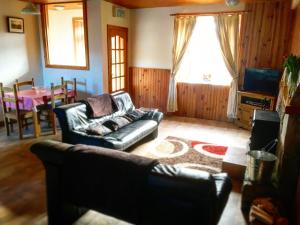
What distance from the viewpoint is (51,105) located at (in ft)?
14.1

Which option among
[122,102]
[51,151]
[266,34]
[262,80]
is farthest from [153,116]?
[266,34]

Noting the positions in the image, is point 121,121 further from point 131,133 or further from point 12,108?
point 12,108

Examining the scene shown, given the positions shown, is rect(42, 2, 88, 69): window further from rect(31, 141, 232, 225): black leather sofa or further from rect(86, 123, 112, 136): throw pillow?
rect(31, 141, 232, 225): black leather sofa

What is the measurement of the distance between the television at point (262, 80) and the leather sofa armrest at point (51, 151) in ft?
12.8

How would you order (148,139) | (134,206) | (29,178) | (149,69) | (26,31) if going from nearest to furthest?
(134,206) → (29,178) → (148,139) → (26,31) → (149,69)

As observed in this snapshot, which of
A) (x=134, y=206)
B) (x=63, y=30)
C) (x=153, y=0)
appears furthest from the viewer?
(x=63, y=30)

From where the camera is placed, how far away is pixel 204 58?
5.31m

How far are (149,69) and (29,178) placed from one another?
3747mm

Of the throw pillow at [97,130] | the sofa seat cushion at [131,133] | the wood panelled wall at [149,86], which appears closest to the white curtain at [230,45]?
the wood panelled wall at [149,86]

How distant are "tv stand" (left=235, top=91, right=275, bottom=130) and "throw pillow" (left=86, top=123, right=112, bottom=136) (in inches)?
110

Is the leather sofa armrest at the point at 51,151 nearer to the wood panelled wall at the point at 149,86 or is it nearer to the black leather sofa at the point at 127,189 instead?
the black leather sofa at the point at 127,189

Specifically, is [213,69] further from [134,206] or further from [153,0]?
[134,206]

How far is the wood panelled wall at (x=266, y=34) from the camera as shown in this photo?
176 inches

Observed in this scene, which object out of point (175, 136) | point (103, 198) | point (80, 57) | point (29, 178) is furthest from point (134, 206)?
point (80, 57)
